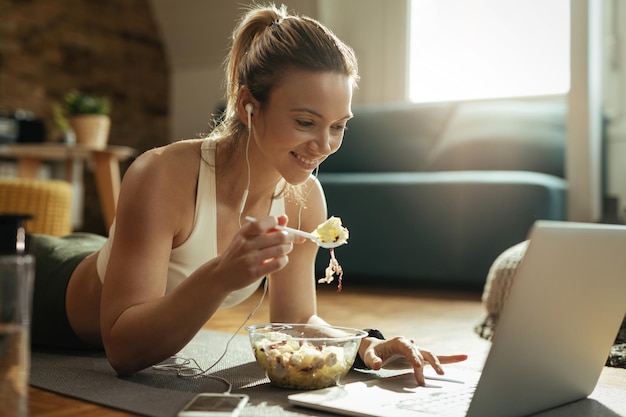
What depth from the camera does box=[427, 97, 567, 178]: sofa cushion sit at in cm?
382

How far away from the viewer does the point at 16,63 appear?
4750 millimetres

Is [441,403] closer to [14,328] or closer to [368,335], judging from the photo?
[368,335]

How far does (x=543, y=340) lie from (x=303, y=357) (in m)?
0.40

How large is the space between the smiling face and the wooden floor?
52 cm

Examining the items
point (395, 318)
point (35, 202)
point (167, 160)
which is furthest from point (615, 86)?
point (167, 160)

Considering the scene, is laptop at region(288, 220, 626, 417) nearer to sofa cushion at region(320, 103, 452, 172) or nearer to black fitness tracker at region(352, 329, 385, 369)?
black fitness tracker at region(352, 329, 385, 369)

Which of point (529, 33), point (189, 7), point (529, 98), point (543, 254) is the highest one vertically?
point (189, 7)

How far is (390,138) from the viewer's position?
4242 millimetres

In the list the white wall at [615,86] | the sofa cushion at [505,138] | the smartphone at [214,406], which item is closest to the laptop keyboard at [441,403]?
the smartphone at [214,406]

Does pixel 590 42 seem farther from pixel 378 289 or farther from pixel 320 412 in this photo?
pixel 320 412

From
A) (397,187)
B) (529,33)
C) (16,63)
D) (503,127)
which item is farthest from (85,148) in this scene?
(529,33)

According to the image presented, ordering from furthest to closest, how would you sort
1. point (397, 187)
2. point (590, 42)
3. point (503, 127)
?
point (503, 127)
point (397, 187)
point (590, 42)

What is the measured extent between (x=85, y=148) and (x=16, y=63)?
117cm

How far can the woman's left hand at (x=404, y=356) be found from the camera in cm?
133
